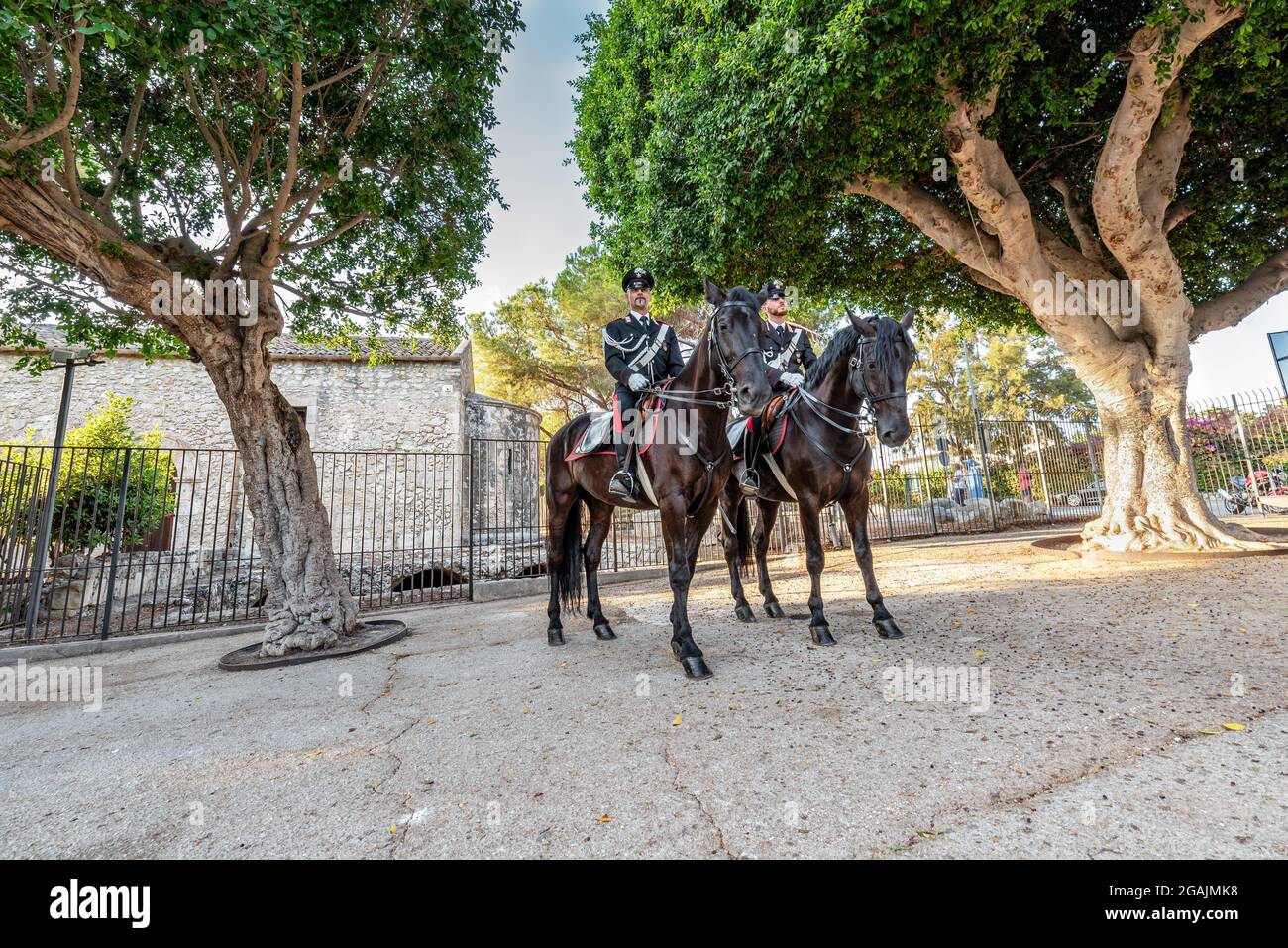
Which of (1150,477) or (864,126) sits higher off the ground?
(864,126)

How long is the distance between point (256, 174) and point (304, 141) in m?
0.87

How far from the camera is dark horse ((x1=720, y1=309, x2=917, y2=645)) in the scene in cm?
398

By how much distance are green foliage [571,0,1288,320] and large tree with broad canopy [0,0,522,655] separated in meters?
3.27

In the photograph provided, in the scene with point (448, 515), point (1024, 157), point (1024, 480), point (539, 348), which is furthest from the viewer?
point (539, 348)

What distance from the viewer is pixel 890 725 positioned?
2490 millimetres

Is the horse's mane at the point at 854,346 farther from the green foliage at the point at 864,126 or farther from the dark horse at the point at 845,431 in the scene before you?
the green foliage at the point at 864,126

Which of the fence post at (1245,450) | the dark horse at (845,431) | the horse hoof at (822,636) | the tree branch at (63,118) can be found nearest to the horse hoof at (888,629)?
the dark horse at (845,431)

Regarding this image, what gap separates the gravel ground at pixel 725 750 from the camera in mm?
1740

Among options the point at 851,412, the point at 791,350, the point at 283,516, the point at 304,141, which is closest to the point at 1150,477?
the point at 791,350

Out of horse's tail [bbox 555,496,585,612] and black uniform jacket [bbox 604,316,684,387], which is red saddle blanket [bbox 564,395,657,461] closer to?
black uniform jacket [bbox 604,316,684,387]

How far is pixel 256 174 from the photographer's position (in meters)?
6.77

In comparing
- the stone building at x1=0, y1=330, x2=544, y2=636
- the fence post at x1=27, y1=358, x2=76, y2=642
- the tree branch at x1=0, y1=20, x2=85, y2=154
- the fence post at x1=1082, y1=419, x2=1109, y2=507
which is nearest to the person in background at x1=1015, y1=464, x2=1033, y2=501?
the fence post at x1=1082, y1=419, x2=1109, y2=507

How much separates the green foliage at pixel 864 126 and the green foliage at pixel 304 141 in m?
3.27

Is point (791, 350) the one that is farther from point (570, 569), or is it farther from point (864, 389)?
point (570, 569)
